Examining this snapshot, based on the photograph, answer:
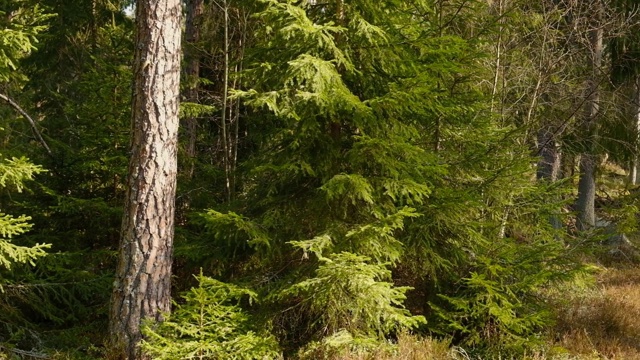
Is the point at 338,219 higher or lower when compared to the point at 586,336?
higher

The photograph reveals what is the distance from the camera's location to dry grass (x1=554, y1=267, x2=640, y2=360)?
6.57 metres

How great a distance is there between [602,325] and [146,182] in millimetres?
6586

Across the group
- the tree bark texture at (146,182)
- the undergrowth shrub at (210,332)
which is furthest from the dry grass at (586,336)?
the tree bark texture at (146,182)

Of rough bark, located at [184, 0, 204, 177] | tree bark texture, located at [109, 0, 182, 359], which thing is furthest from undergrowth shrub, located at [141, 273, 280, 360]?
rough bark, located at [184, 0, 204, 177]

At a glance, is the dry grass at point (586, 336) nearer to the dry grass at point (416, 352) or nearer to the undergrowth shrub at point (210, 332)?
the dry grass at point (416, 352)

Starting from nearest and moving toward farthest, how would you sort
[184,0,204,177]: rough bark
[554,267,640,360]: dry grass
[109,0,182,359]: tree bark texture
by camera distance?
1. [109,0,182,359]: tree bark texture
2. [554,267,640,360]: dry grass
3. [184,0,204,177]: rough bark

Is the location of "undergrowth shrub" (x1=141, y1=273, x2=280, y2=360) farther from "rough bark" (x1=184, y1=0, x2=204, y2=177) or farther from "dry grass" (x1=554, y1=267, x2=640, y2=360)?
"dry grass" (x1=554, y1=267, x2=640, y2=360)

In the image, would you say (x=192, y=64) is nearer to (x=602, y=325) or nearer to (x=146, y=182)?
(x=146, y=182)

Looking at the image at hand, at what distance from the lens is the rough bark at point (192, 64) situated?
352 inches

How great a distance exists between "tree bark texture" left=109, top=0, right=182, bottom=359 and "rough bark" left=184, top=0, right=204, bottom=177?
9.64ft

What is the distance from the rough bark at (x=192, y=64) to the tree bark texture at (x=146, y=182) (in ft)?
9.64

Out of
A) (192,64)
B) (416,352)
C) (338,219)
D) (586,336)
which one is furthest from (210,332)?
(192,64)

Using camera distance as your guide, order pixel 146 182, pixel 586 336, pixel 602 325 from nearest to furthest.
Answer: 1. pixel 146 182
2. pixel 586 336
3. pixel 602 325

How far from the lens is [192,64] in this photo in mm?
9805
